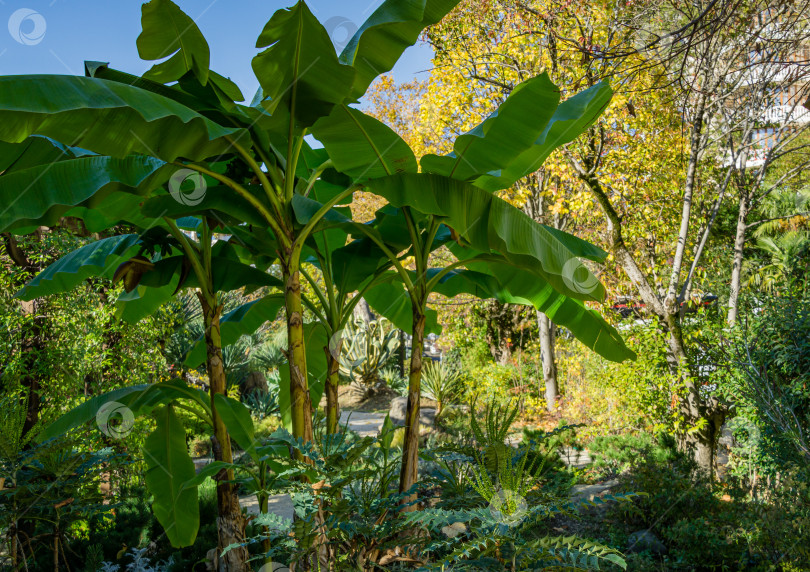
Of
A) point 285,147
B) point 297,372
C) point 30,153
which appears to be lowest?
point 297,372

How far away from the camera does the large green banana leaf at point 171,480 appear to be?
12.5 feet

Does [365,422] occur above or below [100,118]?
below

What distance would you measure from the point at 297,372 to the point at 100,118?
1662mm

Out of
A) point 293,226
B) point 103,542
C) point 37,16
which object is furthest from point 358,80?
point 103,542

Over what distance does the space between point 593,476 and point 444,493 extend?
5.73 metres

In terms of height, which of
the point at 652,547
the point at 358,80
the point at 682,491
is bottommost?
the point at 652,547

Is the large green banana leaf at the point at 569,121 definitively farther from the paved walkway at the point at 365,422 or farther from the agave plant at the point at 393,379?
the agave plant at the point at 393,379

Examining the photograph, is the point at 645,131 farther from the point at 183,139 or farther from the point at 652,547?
the point at 183,139

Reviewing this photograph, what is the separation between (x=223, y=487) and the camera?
375 centimetres

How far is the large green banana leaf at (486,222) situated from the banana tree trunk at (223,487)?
5.30 ft

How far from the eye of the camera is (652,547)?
5785mm

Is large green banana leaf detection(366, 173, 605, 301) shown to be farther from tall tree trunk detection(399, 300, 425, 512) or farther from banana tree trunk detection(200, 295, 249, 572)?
banana tree trunk detection(200, 295, 249, 572)

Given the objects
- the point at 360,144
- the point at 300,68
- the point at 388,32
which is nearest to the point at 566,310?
the point at 360,144

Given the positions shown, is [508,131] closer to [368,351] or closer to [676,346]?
[676,346]
